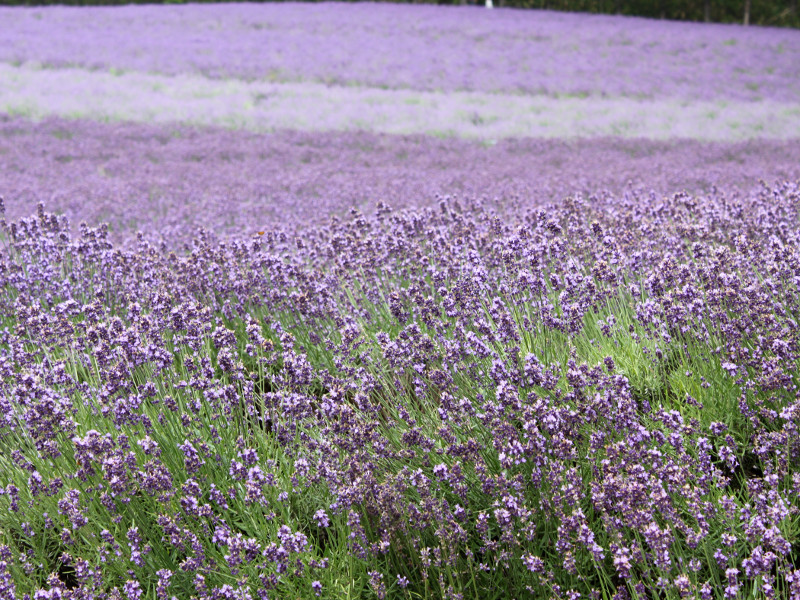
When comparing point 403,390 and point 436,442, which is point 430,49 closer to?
point 403,390

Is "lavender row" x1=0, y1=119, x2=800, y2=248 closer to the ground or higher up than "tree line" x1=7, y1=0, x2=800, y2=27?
closer to the ground

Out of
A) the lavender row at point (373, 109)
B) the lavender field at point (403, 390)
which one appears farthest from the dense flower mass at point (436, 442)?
the lavender row at point (373, 109)

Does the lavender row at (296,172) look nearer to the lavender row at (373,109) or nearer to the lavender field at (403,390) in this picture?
the lavender field at (403,390)

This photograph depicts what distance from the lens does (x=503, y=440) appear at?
219cm

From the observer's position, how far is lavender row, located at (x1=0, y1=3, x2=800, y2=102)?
17.8 metres

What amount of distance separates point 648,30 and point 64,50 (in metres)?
18.9

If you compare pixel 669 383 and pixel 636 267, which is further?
pixel 636 267

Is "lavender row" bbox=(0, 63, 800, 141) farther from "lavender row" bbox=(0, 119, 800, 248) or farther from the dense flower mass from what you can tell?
the dense flower mass

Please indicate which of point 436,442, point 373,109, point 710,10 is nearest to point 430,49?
point 373,109

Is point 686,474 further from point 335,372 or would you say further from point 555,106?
point 555,106

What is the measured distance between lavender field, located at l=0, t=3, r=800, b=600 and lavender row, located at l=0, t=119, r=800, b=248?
98mm

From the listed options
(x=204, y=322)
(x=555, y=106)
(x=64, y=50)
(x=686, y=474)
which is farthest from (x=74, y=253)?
(x=64, y=50)

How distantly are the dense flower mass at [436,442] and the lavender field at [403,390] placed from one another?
17 mm

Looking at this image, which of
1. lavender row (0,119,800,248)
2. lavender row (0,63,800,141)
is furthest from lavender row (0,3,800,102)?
lavender row (0,119,800,248)
